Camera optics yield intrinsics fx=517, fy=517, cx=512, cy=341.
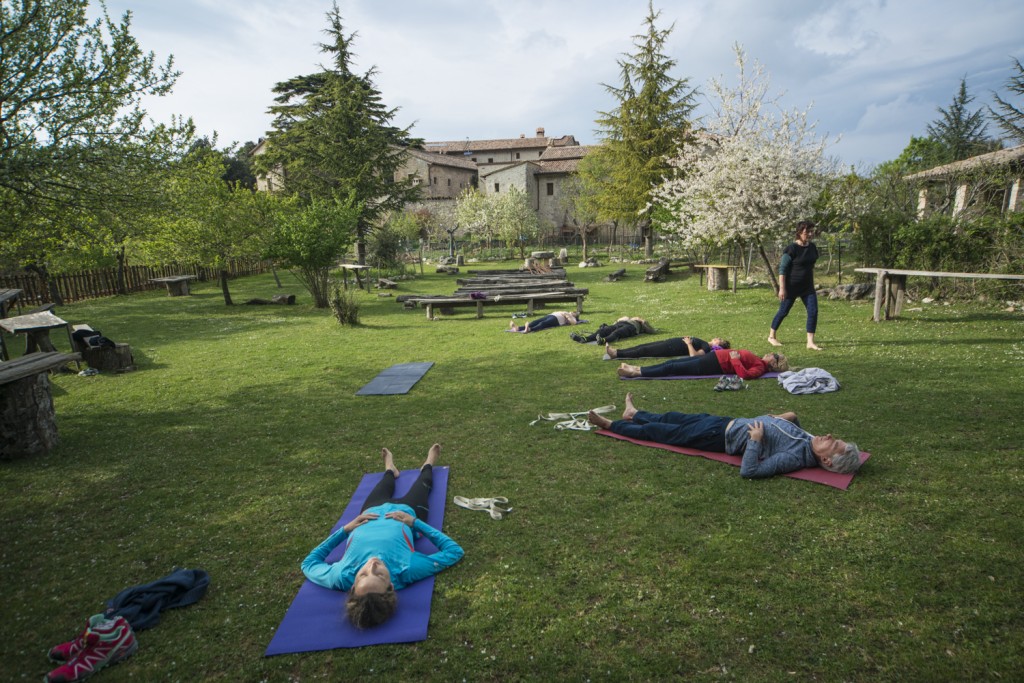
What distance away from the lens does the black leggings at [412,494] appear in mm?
4586

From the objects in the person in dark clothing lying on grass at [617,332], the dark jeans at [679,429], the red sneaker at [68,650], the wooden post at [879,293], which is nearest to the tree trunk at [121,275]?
the person in dark clothing lying on grass at [617,332]

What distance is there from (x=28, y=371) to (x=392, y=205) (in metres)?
24.1

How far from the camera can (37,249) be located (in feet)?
31.4

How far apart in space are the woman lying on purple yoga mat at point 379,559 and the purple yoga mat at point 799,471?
9.25 ft

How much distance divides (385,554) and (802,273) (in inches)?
359

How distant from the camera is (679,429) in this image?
5941 millimetres

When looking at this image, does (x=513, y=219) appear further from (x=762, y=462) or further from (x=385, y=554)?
(x=385, y=554)

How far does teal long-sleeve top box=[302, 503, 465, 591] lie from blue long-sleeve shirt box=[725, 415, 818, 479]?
300cm

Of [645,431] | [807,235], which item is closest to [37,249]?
[645,431]

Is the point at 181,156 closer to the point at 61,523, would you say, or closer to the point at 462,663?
the point at 61,523

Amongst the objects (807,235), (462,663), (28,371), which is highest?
A: (807,235)

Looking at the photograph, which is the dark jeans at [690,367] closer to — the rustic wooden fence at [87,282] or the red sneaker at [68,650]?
the red sneaker at [68,650]

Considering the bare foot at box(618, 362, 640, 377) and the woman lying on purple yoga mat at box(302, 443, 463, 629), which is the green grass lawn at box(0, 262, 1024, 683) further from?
the bare foot at box(618, 362, 640, 377)

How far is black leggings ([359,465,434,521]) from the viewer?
4.59 metres
